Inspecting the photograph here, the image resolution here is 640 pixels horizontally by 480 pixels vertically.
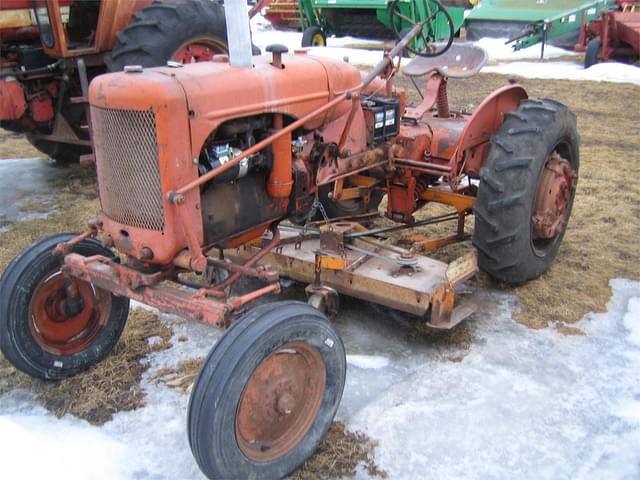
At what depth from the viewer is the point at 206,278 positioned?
3.76 meters

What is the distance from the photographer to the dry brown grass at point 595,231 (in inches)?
154

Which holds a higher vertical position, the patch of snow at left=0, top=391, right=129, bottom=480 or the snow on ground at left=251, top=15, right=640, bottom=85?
the snow on ground at left=251, top=15, right=640, bottom=85

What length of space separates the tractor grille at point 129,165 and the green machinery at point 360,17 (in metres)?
12.4

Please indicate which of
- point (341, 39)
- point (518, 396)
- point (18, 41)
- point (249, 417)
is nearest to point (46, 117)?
point (18, 41)

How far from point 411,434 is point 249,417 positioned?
730 mm

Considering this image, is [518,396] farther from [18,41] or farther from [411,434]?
[18,41]

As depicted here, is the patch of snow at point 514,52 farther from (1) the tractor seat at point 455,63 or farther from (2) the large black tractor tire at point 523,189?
(2) the large black tractor tire at point 523,189

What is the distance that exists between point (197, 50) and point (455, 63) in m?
2.25

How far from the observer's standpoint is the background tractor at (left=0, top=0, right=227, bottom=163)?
16.9 ft

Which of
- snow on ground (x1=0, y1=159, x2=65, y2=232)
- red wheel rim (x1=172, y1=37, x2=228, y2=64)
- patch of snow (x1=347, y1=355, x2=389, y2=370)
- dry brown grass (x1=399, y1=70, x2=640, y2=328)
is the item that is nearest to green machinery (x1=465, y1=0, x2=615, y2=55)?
dry brown grass (x1=399, y1=70, x2=640, y2=328)

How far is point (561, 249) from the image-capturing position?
182 inches

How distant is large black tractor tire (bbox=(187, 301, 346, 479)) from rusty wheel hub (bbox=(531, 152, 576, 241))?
6.05 ft

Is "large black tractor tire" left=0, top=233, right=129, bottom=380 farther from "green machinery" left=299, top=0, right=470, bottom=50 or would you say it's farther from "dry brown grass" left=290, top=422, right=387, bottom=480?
"green machinery" left=299, top=0, right=470, bottom=50

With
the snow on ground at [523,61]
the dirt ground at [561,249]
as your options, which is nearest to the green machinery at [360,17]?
the snow on ground at [523,61]
